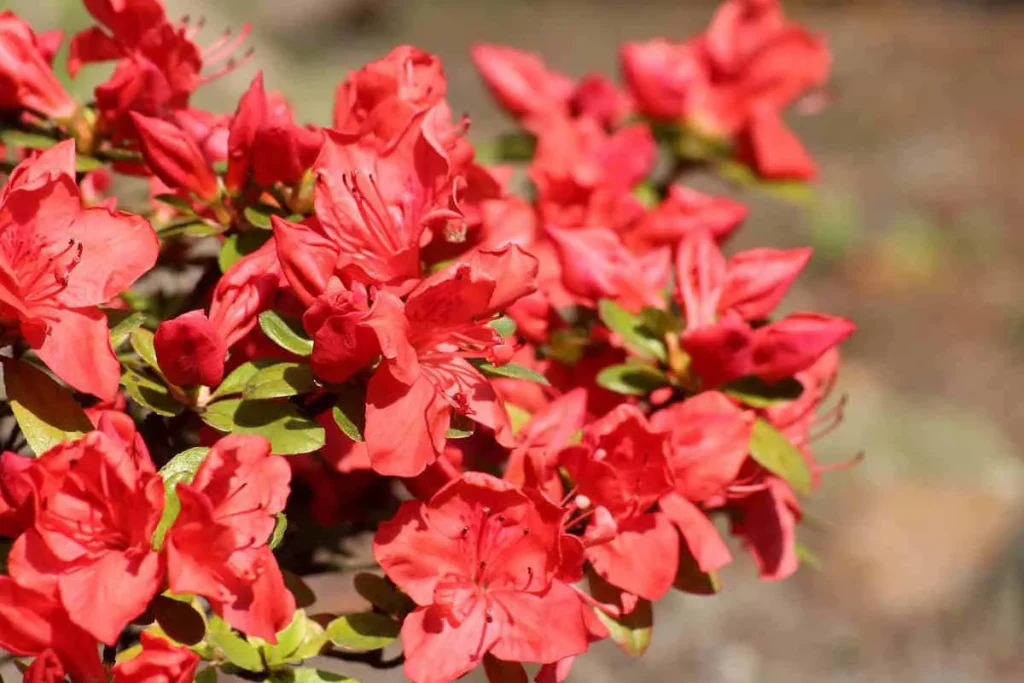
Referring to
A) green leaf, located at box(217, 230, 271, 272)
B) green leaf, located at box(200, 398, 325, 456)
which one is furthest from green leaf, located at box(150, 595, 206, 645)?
green leaf, located at box(217, 230, 271, 272)

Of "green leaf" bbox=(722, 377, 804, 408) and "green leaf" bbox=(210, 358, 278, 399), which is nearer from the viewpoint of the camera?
"green leaf" bbox=(210, 358, 278, 399)

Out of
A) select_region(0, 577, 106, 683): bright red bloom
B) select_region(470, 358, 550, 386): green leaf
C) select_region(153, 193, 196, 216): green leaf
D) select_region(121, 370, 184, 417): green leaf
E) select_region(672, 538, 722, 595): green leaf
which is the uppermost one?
select_region(153, 193, 196, 216): green leaf

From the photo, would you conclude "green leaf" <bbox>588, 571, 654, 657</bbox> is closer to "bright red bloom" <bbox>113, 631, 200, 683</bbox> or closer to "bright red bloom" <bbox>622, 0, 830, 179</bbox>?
"bright red bloom" <bbox>113, 631, 200, 683</bbox>

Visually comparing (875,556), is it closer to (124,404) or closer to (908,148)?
(124,404)

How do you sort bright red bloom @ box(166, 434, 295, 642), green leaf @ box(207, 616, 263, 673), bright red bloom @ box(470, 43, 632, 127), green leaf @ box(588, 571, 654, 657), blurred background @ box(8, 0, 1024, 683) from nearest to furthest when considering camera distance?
1. bright red bloom @ box(166, 434, 295, 642)
2. green leaf @ box(207, 616, 263, 673)
3. green leaf @ box(588, 571, 654, 657)
4. bright red bloom @ box(470, 43, 632, 127)
5. blurred background @ box(8, 0, 1024, 683)

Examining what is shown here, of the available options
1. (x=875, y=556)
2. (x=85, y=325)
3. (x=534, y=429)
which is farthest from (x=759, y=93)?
(x=875, y=556)

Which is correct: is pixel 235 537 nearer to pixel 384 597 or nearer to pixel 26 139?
pixel 384 597
